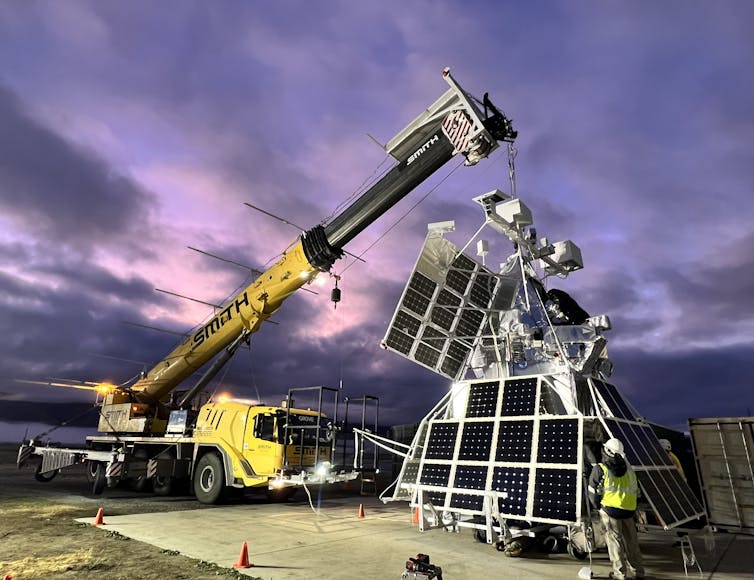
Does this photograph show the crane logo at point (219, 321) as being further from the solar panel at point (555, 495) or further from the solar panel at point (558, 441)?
the solar panel at point (555, 495)

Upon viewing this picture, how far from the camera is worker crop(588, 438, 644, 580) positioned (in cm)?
662

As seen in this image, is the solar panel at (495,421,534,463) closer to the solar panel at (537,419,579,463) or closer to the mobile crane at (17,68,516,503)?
the solar panel at (537,419,579,463)

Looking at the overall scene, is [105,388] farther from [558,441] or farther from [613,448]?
[613,448]

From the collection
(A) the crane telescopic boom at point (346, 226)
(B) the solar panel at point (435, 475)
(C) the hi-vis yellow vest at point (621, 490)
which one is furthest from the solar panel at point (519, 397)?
(A) the crane telescopic boom at point (346, 226)

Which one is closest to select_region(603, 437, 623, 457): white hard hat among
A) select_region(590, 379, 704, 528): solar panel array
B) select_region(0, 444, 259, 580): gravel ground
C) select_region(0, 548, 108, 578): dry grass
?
select_region(590, 379, 704, 528): solar panel array

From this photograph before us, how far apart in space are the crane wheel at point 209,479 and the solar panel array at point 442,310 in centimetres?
714

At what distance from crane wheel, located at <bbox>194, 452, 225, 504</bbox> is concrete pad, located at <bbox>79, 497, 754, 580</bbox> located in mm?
1748

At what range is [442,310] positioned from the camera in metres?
11.2

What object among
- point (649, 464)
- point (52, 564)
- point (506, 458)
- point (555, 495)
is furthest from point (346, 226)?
point (52, 564)

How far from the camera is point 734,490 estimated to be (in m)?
10.4

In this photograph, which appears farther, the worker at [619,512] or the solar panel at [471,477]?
the solar panel at [471,477]

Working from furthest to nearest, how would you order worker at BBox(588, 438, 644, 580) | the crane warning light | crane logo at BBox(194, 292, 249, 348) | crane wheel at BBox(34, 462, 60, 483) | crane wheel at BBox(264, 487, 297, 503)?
crane wheel at BBox(34, 462, 60, 483) → the crane warning light → crane wheel at BBox(264, 487, 297, 503) → crane logo at BBox(194, 292, 249, 348) → worker at BBox(588, 438, 644, 580)

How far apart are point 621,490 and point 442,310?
5424mm

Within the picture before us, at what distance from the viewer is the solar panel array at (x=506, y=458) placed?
7391 millimetres
